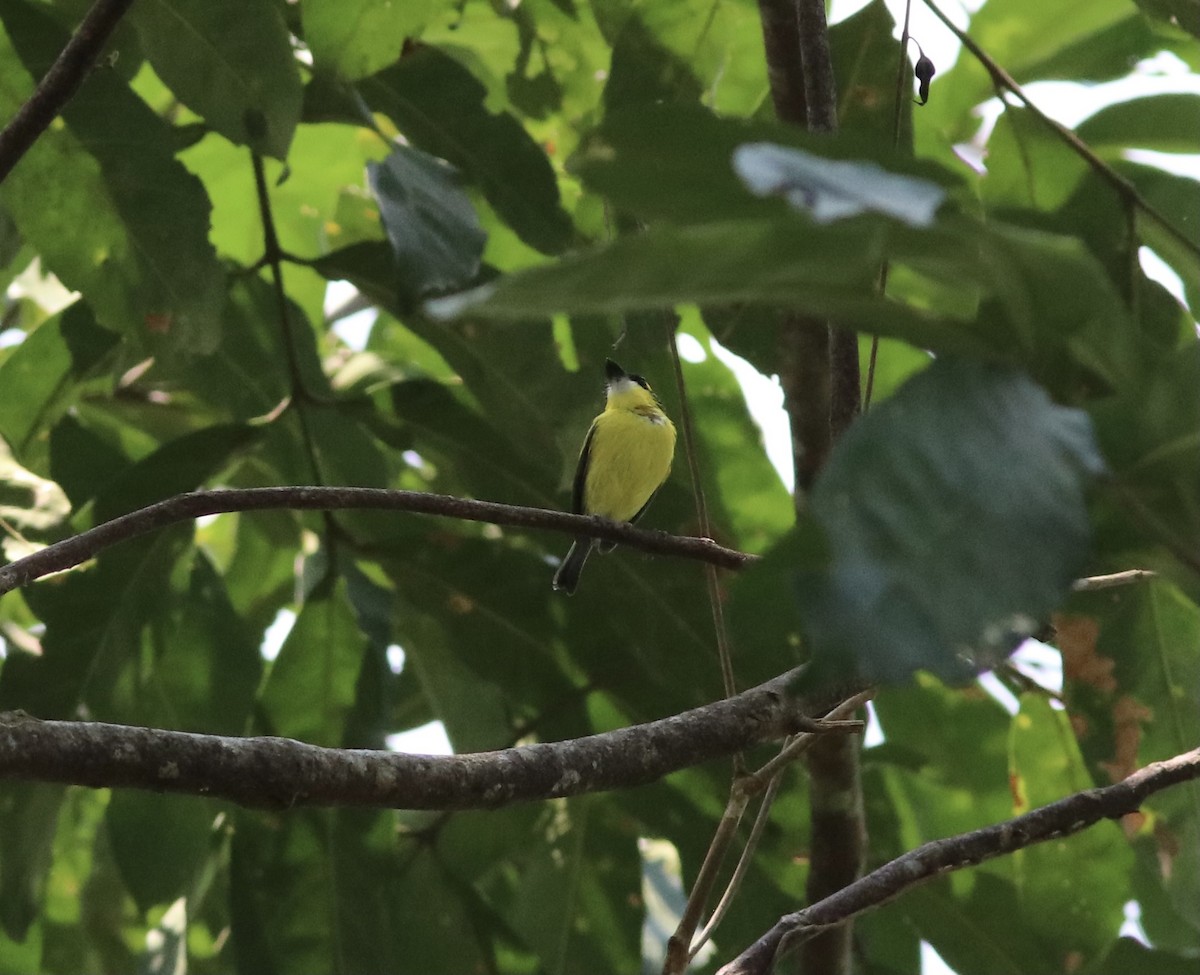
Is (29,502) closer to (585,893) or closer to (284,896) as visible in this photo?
(284,896)

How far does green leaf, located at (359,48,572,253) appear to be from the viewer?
2809mm

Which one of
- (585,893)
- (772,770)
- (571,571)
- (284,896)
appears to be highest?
(772,770)

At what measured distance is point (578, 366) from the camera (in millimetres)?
3029

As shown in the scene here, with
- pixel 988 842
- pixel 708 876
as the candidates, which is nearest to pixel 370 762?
pixel 708 876

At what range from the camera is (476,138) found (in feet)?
9.29

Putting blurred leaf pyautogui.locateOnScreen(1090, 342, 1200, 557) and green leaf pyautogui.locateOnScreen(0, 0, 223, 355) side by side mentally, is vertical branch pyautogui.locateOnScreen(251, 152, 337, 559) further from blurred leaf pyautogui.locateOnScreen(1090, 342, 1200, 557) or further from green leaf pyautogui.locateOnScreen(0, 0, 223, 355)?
blurred leaf pyautogui.locateOnScreen(1090, 342, 1200, 557)

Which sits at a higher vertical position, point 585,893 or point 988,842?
point 988,842

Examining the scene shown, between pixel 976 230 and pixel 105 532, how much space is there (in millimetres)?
1187

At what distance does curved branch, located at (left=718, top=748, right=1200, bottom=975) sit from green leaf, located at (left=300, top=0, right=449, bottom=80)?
5.28ft

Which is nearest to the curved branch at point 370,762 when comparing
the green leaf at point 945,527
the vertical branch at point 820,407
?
the vertical branch at point 820,407

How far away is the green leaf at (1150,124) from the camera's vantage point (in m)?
2.81

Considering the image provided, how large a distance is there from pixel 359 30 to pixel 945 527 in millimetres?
1924

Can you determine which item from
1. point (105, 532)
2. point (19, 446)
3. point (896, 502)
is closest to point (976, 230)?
point (896, 502)

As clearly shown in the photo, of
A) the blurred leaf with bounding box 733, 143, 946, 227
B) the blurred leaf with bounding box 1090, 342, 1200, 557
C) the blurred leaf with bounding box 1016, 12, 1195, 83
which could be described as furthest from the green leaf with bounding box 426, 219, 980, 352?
the blurred leaf with bounding box 1016, 12, 1195, 83
